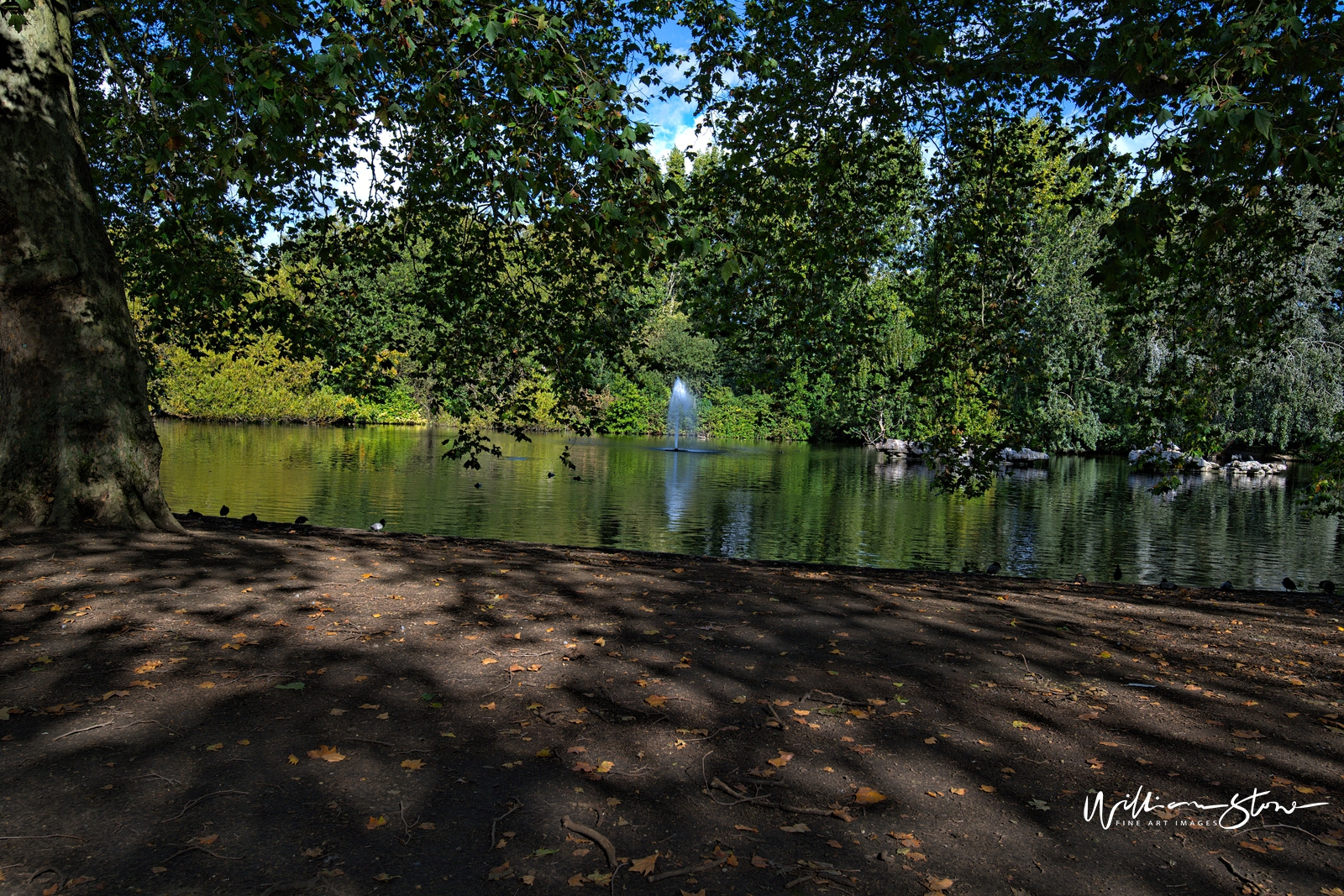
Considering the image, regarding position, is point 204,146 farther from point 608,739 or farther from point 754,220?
point 608,739

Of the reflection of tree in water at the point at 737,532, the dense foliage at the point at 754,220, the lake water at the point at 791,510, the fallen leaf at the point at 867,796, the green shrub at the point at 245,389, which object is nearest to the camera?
the fallen leaf at the point at 867,796

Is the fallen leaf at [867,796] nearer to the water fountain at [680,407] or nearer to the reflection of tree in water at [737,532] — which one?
the reflection of tree in water at [737,532]

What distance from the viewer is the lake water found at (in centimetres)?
1555

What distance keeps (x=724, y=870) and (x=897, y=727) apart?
56.3 inches

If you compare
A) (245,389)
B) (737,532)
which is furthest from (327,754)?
(245,389)

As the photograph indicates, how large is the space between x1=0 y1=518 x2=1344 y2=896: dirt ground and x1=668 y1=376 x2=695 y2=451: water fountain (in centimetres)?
5273

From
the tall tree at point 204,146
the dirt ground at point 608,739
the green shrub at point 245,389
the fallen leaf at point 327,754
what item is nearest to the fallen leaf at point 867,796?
the dirt ground at point 608,739

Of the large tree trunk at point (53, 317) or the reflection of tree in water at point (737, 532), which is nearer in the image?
the large tree trunk at point (53, 317)

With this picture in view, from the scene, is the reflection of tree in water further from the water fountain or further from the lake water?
the water fountain

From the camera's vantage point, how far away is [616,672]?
415 cm

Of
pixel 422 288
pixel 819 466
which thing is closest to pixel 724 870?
pixel 422 288

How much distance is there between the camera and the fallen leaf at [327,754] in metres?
3.16

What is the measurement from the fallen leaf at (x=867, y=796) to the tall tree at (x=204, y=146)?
10.0 feet

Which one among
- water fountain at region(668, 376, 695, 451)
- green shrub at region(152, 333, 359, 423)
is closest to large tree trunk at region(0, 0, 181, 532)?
green shrub at region(152, 333, 359, 423)
